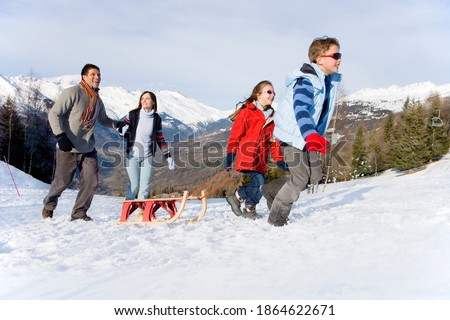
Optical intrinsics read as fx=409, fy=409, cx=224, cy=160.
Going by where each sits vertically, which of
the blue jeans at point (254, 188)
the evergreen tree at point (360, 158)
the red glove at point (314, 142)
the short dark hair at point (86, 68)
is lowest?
the evergreen tree at point (360, 158)

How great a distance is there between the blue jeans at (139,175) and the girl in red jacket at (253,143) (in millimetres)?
1510

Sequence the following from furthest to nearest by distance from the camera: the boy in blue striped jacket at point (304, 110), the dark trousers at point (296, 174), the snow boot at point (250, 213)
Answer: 1. the snow boot at point (250, 213)
2. the dark trousers at point (296, 174)
3. the boy in blue striped jacket at point (304, 110)

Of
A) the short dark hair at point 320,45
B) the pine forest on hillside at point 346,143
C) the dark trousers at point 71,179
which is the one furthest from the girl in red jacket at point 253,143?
the pine forest on hillside at point 346,143

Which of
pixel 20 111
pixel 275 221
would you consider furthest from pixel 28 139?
pixel 275 221

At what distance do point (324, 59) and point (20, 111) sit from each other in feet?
130

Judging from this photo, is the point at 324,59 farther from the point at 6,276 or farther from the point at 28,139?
the point at 28,139

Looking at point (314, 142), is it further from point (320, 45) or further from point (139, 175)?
point (139, 175)

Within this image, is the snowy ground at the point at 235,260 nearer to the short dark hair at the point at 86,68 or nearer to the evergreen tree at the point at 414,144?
the short dark hair at the point at 86,68

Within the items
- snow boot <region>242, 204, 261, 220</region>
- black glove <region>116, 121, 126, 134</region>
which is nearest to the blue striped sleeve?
snow boot <region>242, 204, 261, 220</region>

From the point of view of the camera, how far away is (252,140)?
5500 mm

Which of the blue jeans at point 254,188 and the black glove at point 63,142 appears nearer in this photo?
the black glove at point 63,142

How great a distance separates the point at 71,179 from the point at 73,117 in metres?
0.83

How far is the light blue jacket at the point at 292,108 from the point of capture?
14.1ft

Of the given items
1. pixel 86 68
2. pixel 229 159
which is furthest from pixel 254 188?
pixel 86 68
